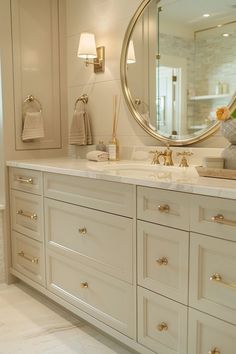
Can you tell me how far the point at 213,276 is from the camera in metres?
1.44

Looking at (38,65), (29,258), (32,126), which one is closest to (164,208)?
(29,258)

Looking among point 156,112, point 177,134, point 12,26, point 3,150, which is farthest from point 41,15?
point 177,134

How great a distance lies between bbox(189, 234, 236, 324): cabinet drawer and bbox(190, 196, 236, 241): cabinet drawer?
0.03 m

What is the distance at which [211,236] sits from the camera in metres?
1.43

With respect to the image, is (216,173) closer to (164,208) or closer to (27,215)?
(164,208)

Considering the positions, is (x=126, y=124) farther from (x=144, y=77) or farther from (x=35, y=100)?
(x=35, y=100)

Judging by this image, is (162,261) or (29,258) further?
(29,258)

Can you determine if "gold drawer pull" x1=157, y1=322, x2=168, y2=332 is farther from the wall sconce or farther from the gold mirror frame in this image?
the wall sconce

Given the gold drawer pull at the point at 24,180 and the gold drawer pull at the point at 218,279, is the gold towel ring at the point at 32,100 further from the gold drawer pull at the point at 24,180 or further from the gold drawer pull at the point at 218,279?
the gold drawer pull at the point at 218,279

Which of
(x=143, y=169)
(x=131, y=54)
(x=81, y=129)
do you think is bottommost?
(x=143, y=169)

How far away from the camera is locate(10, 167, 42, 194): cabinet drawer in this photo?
2.46 metres

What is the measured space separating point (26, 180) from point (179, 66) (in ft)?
3.78

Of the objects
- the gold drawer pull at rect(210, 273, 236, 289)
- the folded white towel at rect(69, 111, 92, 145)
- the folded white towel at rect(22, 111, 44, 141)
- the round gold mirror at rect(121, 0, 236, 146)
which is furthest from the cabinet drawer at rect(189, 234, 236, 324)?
the folded white towel at rect(22, 111, 44, 141)

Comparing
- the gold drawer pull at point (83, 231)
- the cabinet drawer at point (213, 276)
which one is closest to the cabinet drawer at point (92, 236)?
the gold drawer pull at point (83, 231)
